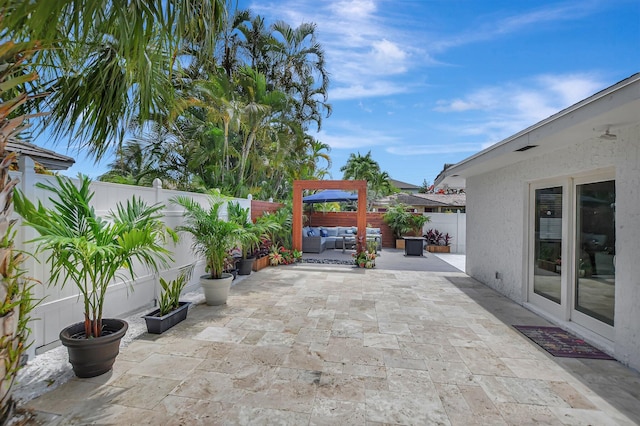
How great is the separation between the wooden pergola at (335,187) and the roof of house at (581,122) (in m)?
4.45

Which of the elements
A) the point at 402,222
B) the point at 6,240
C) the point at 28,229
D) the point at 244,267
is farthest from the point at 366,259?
the point at 6,240

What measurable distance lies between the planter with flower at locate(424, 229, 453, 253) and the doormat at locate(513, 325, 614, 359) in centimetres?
897

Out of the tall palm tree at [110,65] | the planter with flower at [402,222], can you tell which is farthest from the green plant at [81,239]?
the planter with flower at [402,222]

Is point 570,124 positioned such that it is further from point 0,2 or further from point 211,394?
point 0,2

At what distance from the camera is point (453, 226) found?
13.5 metres

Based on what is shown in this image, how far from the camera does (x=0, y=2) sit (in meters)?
1.65

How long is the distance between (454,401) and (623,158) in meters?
3.22

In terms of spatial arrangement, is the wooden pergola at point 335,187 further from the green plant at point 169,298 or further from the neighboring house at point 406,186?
the neighboring house at point 406,186

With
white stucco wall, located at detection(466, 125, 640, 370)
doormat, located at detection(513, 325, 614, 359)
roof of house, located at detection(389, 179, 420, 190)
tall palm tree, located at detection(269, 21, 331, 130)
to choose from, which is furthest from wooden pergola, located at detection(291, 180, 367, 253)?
roof of house, located at detection(389, 179, 420, 190)

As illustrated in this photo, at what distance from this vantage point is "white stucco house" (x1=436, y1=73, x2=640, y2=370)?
3.25m

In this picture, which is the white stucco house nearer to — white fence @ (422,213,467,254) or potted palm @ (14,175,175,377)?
potted palm @ (14,175,175,377)

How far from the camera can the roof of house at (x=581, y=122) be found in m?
2.59

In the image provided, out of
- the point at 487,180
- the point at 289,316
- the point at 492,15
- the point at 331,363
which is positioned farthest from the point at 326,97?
the point at 331,363

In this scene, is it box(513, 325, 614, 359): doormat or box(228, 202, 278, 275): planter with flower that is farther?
box(228, 202, 278, 275): planter with flower
